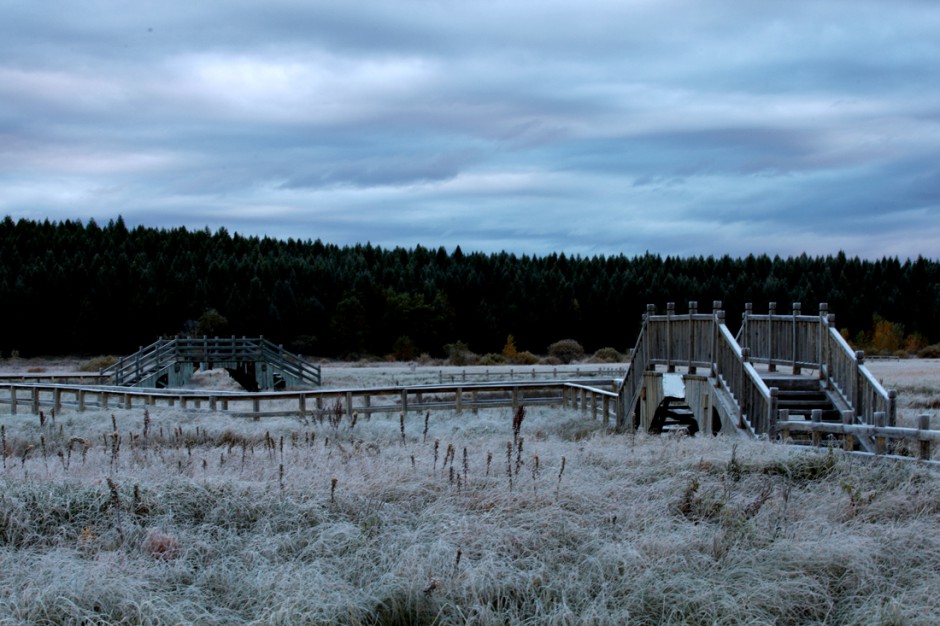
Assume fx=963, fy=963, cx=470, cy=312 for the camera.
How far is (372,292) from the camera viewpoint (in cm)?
9400

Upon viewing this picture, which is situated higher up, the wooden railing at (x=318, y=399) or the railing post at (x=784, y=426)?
the railing post at (x=784, y=426)

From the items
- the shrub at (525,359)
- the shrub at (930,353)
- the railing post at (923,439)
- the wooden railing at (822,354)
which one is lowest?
the shrub at (525,359)

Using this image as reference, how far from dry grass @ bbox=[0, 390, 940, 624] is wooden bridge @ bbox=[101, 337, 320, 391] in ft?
95.8

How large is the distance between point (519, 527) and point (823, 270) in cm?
11908

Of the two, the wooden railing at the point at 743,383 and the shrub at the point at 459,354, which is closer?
the wooden railing at the point at 743,383

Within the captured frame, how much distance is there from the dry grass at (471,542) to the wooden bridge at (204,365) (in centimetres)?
2920

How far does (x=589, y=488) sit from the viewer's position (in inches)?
354

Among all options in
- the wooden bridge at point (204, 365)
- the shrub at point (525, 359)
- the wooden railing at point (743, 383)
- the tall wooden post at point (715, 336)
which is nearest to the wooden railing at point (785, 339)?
the wooden railing at point (743, 383)

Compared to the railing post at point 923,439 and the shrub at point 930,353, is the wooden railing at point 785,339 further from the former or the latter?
the shrub at point 930,353

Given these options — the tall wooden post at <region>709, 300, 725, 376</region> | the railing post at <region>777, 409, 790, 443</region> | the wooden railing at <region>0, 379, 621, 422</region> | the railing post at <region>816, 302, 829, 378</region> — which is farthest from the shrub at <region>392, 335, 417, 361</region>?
the railing post at <region>777, 409, 790, 443</region>

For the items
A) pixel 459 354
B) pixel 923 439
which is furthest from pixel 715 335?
pixel 459 354

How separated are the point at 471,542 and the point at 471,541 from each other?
0.04ft

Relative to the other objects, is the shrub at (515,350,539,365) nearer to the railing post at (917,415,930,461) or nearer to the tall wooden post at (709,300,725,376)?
the tall wooden post at (709,300,725,376)

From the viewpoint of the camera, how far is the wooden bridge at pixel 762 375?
15570 millimetres
